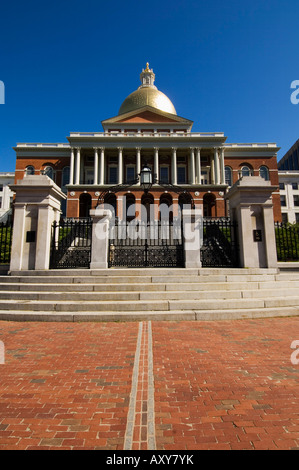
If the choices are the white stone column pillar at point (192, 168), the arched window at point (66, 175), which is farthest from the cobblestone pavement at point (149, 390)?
the arched window at point (66, 175)

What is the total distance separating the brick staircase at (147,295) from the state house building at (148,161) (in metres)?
33.3

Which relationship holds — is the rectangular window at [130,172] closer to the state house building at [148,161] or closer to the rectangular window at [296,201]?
the state house building at [148,161]

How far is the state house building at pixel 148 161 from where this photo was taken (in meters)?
42.6

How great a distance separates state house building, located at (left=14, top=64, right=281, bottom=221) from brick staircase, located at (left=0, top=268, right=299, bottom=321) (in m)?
33.3

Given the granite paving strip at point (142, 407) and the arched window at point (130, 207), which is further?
the arched window at point (130, 207)

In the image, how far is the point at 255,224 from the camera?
29.3 ft

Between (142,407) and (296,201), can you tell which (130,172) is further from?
(142,407)

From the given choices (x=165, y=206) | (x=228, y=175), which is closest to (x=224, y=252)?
(x=165, y=206)

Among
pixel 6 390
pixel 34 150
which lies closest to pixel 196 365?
pixel 6 390

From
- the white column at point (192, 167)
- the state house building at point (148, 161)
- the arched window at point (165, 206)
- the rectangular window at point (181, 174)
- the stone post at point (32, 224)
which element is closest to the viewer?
the stone post at point (32, 224)

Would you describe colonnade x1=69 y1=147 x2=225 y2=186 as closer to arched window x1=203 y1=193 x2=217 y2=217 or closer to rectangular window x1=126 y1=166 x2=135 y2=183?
rectangular window x1=126 y1=166 x2=135 y2=183

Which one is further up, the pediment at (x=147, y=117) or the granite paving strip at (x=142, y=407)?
the pediment at (x=147, y=117)

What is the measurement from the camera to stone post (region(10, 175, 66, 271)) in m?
8.60
